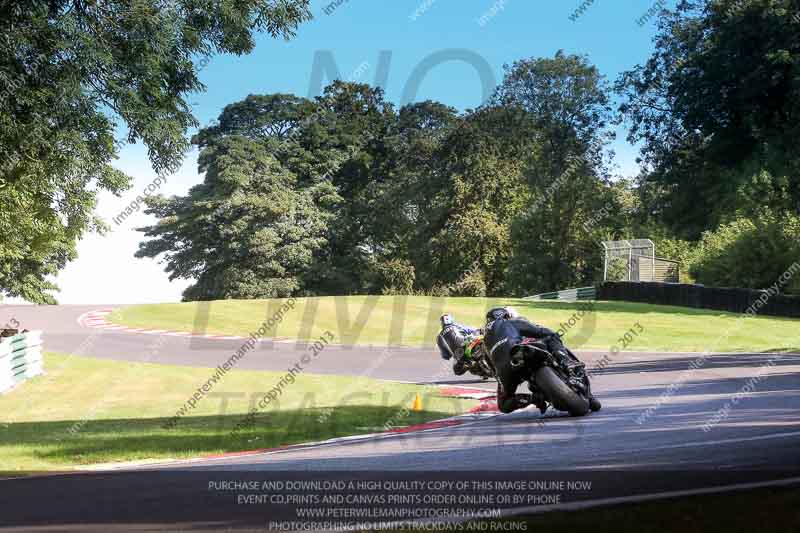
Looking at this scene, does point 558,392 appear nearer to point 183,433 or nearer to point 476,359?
point 183,433

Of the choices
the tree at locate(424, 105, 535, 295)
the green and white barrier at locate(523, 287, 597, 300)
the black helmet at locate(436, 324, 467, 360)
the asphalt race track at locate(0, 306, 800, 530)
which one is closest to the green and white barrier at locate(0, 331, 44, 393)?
the black helmet at locate(436, 324, 467, 360)

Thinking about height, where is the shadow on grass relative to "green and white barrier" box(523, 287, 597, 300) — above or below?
below

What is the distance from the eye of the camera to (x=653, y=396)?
563 inches

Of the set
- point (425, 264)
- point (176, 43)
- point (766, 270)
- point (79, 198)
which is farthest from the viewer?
point (425, 264)

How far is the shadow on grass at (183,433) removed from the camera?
12164mm

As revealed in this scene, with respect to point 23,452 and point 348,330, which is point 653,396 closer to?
point 23,452

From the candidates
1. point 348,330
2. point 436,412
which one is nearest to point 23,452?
point 436,412

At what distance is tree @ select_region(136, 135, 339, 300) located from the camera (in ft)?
182

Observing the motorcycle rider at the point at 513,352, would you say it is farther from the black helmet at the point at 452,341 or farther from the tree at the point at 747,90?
the tree at the point at 747,90

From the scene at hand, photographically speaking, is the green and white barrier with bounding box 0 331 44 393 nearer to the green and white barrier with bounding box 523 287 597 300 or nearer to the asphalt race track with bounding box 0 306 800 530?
the asphalt race track with bounding box 0 306 800 530

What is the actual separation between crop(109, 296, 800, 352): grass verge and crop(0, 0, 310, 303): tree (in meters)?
19.8

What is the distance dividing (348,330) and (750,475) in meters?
32.5

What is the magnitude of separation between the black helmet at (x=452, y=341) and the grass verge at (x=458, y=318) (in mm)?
13832

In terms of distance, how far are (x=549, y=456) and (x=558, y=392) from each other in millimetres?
2726
